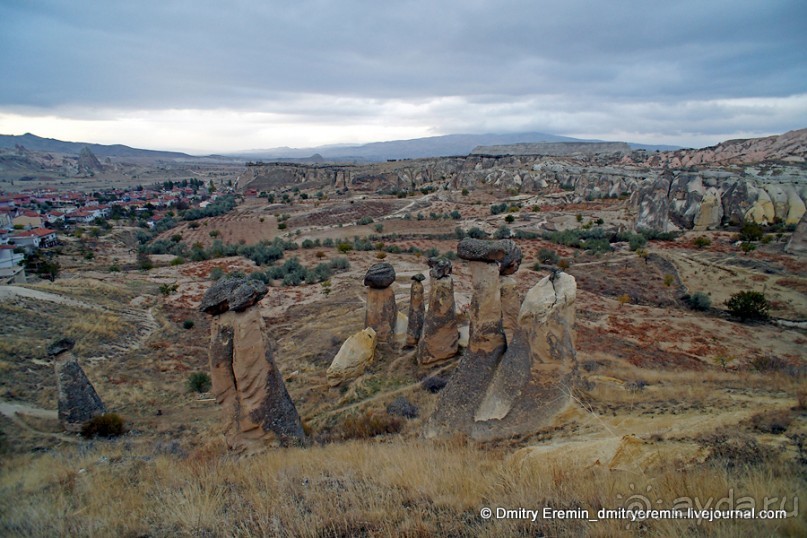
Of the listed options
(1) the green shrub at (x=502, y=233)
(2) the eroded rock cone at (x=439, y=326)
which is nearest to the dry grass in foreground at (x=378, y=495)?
(2) the eroded rock cone at (x=439, y=326)

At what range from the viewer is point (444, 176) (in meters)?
74.8

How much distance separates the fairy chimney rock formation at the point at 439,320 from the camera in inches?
408

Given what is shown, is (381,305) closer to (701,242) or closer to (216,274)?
(216,274)

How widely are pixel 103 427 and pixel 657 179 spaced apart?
37553 millimetres

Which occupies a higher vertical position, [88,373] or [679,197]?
[679,197]

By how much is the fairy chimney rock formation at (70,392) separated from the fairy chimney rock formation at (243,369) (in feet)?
12.9

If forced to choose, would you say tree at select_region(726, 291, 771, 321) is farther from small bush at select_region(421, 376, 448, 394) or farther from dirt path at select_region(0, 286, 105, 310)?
dirt path at select_region(0, 286, 105, 310)

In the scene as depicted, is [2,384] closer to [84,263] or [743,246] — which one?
[84,263]

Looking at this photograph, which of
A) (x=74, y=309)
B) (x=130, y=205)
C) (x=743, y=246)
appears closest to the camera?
(x=74, y=309)

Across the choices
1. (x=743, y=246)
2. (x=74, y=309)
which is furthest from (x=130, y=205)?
(x=743, y=246)

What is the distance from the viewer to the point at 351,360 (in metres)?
10.7

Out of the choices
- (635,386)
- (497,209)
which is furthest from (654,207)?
(635,386)

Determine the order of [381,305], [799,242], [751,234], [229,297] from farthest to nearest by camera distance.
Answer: [751,234] < [799,242] < [381,305] < [229,297]

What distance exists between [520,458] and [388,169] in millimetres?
74097
